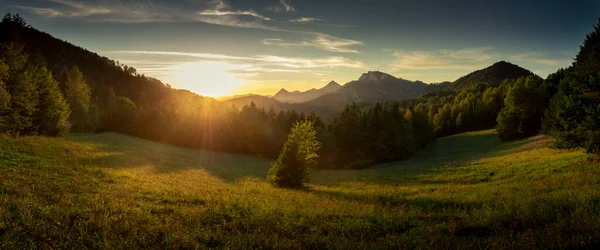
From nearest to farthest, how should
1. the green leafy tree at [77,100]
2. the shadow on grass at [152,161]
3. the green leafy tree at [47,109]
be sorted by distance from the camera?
the shadow on grass at [152,161] → the green leafy tree at [47,109] → the green leafy tree at [77,100]

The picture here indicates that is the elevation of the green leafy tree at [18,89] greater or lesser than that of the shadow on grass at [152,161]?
greater

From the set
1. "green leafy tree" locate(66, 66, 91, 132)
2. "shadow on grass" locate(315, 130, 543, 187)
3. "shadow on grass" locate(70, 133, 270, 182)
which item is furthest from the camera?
"green leafy tree" locate(66, 66, 91, 132)

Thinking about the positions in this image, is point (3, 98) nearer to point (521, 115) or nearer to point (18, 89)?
point (18, 89)

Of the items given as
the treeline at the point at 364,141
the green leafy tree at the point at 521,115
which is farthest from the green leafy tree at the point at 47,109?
the green leafy tree at the point at 521,115

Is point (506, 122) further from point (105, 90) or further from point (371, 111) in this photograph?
point (105, 90)

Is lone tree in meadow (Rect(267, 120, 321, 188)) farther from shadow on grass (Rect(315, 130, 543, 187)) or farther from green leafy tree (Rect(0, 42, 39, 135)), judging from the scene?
green leafy tree (Rect(0, 42, 39, 135))

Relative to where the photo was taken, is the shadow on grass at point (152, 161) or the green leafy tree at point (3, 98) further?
the green leafy tree at point (3, 98)

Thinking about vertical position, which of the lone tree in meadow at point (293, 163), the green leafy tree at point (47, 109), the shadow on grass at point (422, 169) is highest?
the green leafy tree at point (47, 109)

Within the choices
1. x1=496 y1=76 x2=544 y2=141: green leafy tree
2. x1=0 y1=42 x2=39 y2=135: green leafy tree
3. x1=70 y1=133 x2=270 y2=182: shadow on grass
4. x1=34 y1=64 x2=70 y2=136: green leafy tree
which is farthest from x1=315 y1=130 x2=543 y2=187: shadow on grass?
x1=34 y1=64 x2=70 y2=136: green leafy tree

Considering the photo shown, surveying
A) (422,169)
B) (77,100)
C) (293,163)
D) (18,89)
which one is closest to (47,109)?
(18,89)

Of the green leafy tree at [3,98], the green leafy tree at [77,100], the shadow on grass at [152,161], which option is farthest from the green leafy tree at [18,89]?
the green leafy tree at [77,100]

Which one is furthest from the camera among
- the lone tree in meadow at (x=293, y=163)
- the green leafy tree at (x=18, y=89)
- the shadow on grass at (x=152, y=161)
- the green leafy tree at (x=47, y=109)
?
the green leafy tree at (x=47, y=109)

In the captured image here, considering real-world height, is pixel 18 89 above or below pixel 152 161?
A: above

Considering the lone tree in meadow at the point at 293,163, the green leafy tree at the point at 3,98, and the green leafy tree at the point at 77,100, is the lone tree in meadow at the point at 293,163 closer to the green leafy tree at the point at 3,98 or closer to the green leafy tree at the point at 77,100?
the green leafy tree at the point at 3,98
